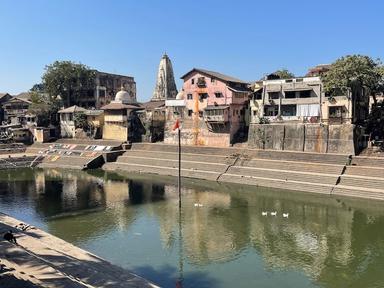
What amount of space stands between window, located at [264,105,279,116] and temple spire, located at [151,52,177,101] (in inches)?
1156

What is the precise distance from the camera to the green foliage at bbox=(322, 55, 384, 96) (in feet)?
127

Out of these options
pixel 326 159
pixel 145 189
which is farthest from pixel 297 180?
pixel 145 189

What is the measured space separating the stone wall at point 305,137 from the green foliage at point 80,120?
26884 millimetres

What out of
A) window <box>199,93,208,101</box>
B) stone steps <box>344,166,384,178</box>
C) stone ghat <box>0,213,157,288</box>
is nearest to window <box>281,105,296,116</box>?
window <box>199,93,208,101</box>

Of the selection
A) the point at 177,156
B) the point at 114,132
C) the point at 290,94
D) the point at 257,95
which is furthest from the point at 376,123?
the point at 114,132

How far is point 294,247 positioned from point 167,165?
24.9 meters

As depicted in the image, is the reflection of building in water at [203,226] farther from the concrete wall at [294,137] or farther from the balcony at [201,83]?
the balcony at [201,83]

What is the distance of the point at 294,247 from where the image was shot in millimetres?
22047

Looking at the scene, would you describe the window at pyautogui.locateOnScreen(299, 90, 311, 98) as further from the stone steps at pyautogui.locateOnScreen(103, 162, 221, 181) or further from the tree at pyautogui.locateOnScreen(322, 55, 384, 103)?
the stone steps at pyautogui.locateOnScreen(103, 162, 221, 181)

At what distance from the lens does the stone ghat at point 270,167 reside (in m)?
33.8

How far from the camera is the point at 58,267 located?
1686 centimetres

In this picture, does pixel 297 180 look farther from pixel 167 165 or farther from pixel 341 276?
pixel 341 276

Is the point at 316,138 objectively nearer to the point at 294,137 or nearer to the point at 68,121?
the point at 294,137

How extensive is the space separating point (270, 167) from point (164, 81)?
128 feet
